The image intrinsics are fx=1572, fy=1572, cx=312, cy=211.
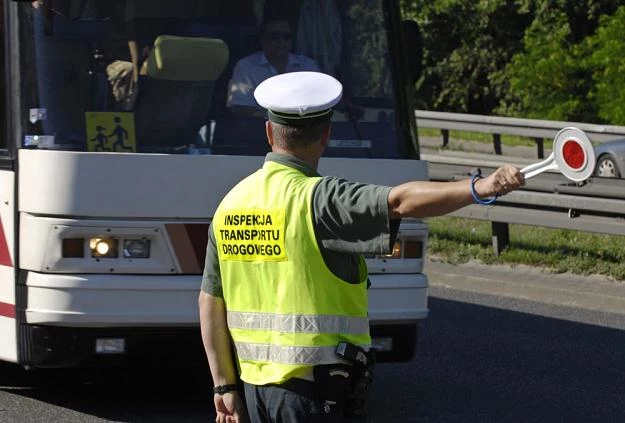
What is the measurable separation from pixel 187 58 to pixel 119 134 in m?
0.57

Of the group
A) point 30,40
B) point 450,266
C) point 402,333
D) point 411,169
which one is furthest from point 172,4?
point 450,266

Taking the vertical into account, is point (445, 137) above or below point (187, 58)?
below

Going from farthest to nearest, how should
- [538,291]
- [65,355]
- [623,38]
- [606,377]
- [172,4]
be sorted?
1. [623,38]
2. [538,291]
3. [606,377]
4. [172,4]
5. [65,355]

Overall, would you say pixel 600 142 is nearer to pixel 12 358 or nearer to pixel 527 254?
pixel 527 254

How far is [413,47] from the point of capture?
333 inches

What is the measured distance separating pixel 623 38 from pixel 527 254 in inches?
596

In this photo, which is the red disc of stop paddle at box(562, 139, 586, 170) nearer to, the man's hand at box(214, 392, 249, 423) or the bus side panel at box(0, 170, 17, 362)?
the man's hand at box(214, 392, 249, 423)

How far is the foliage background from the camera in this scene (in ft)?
91.6

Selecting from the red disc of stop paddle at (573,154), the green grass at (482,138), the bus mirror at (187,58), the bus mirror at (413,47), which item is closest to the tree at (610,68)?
the green grass at (482,138)

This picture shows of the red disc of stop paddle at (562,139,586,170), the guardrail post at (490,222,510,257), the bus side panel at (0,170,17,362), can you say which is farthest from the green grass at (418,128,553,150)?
the red disc of stop paddle at (562,139,586,170)

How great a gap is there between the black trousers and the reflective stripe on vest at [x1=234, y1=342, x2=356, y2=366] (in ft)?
0.19

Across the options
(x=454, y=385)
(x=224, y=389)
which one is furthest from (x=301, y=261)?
(x=454, y=385)

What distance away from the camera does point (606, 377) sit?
9.16m

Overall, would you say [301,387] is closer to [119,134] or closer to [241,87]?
[119,134]
